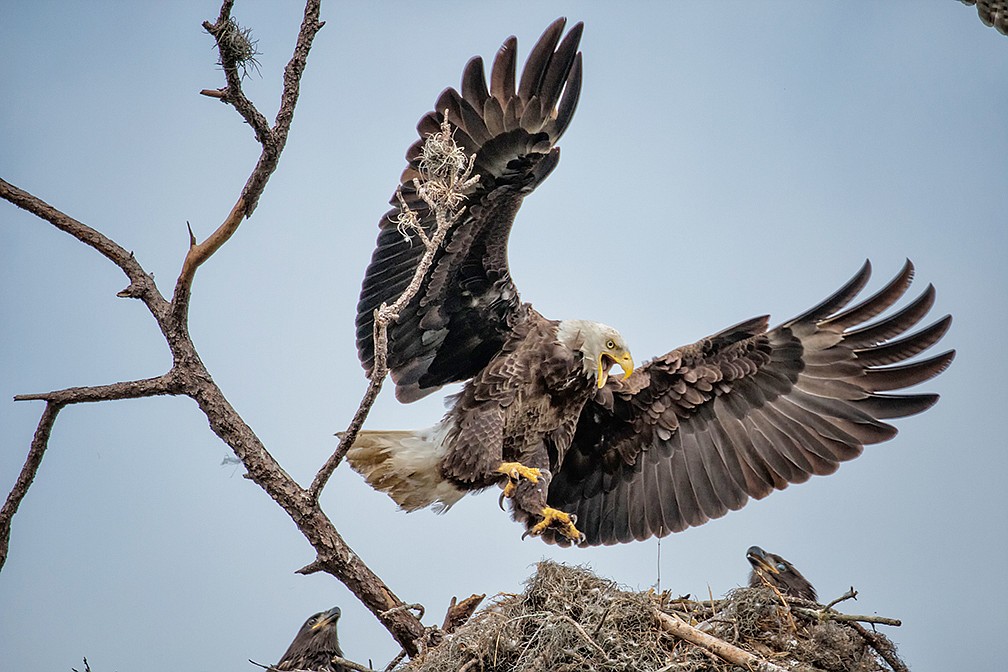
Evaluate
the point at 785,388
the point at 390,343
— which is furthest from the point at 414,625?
the point at 785,388

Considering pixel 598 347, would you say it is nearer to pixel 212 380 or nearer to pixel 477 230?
pixel 477 230

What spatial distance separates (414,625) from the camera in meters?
5.34

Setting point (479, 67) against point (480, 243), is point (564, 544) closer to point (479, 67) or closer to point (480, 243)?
point (480, 243)

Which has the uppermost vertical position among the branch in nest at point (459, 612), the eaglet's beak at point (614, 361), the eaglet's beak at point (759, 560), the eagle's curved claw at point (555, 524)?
the eaglet's beak at point (614, 361)

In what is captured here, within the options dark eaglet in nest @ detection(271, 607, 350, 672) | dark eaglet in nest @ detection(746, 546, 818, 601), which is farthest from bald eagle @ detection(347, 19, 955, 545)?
dark eaglet in nest @ detection(271, 607, 350, 672)

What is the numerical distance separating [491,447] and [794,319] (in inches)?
82.5

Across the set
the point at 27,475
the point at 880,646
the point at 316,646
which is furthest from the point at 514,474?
the point at 27,475

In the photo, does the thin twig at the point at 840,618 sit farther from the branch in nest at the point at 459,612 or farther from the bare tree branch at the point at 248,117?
the bare tree branch at the point at 248,117

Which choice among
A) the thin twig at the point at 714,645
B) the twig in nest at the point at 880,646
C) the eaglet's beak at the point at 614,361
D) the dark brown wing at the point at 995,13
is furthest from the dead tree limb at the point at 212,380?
the dark brown wing at the point at 995,13

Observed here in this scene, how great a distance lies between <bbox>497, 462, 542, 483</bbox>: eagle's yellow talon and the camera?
616 cm

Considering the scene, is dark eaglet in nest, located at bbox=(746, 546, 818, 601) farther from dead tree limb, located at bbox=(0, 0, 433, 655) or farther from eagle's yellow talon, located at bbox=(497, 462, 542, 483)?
dead tree limb, located at bbox=(0, 0, 433, 655)

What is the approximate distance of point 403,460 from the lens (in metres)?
6.33

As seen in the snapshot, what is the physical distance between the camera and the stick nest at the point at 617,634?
15.9 ft

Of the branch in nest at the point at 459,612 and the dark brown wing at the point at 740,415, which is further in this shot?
the dark brown wing at the point at 740,415
